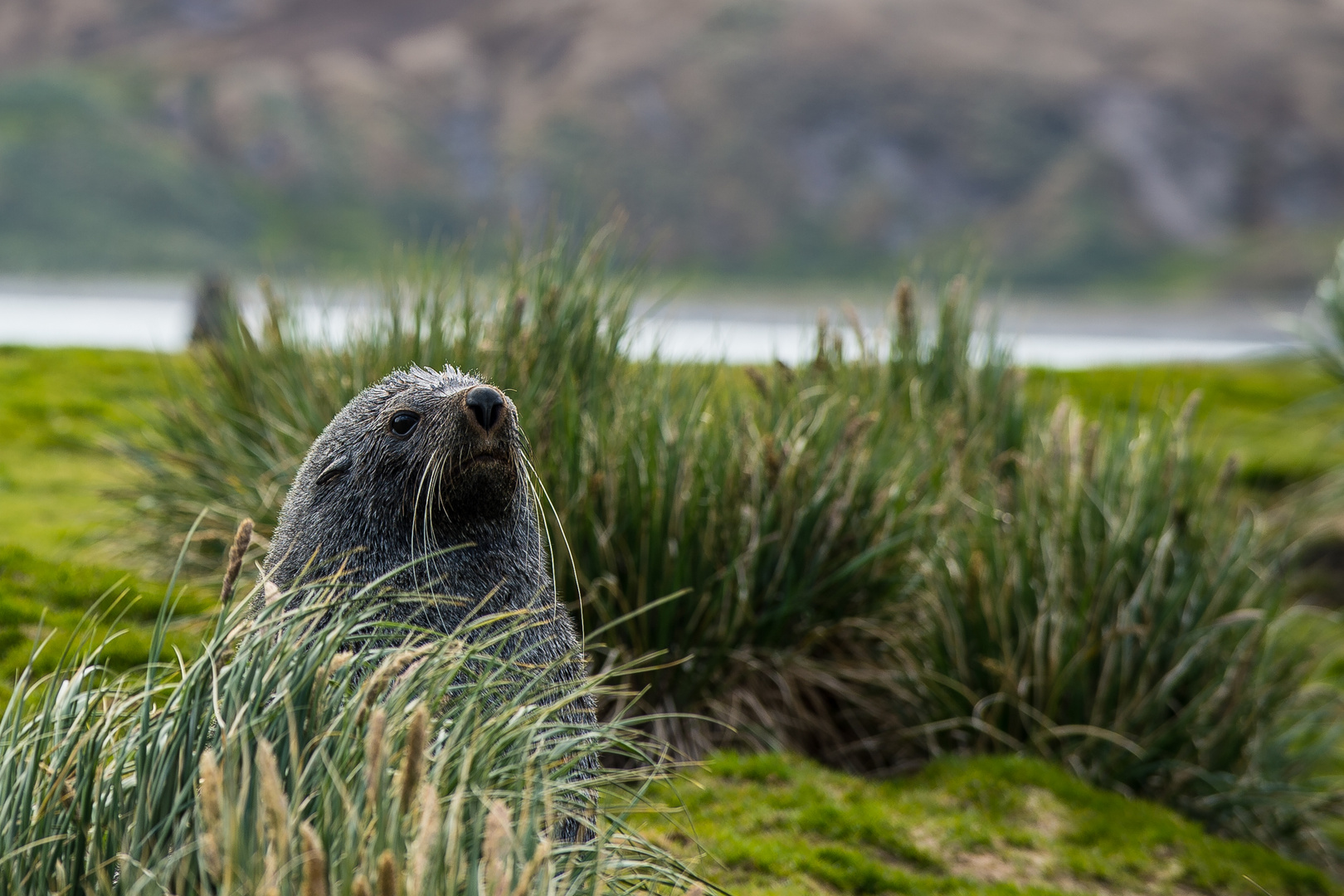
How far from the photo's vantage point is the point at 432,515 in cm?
304

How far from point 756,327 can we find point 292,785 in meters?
58.3

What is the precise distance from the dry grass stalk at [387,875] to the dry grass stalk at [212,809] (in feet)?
0.86

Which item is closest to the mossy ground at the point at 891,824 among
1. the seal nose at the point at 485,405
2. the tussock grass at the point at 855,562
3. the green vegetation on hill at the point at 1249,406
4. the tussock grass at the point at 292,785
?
the tussock grass at the point at 855,562

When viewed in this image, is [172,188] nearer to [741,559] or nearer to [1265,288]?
[1265,288]

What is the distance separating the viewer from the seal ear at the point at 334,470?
121 inches

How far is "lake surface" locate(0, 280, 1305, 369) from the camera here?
6.65 m

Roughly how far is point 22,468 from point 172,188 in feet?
500

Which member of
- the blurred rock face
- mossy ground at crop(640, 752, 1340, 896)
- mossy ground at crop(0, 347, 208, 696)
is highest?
the blurred rock face

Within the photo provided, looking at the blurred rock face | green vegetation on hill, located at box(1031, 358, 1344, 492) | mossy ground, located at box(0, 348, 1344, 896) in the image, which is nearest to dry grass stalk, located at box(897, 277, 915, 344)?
mossy ground, located at box(0, 348, 1344, 896)

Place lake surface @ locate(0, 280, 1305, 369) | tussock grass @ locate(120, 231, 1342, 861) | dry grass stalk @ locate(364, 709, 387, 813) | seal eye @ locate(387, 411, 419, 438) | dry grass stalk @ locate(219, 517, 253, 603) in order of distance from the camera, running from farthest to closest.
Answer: lake surface @ locate(0, 280, 1305, 369) < tussock grass @ locate(120, 231, 1342, 861) < seal eye @ locate(387, 411, 419, 438) < dry grass stalk @ locate(219, 517, 253, 603) < dry grass stalk @ locate(364, 709, 387, 813)

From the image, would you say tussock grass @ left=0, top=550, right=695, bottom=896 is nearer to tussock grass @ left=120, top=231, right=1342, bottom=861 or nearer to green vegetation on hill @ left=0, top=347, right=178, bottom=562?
tussock grass @ left=120, top=231, right=1342, bottom=861

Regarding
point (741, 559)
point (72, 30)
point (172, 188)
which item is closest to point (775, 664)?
point (741, 559)

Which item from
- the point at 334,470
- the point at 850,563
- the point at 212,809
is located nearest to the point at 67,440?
the point at 850,563

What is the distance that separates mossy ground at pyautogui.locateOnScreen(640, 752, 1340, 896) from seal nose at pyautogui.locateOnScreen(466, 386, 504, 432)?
2.07 metres
